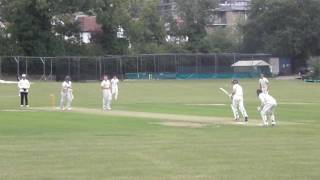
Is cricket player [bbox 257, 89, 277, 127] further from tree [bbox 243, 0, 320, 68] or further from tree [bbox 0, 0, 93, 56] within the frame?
tree [bbox 243, 0, 320, 68]

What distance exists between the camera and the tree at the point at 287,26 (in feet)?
386

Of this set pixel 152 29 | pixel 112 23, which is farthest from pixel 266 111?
pixel 152 29

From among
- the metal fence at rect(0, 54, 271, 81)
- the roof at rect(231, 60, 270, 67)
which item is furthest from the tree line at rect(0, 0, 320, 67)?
the roof at rect(231, 60, 270, 67)

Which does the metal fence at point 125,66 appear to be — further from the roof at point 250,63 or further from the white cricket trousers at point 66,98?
the white cricket trousers at point 66,98

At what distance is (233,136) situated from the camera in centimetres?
2114

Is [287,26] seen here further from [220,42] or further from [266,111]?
[266,111]

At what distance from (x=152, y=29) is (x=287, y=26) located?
2407 cm

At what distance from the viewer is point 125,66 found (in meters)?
104

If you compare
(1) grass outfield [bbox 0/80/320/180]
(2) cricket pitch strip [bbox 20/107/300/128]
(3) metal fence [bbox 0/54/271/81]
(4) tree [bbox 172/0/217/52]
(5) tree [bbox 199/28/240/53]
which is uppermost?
(4) tree [bbox 172/0/217/52]

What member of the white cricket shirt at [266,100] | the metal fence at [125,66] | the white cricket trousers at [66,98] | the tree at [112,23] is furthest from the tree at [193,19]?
the white cricket shirt at [266,100]

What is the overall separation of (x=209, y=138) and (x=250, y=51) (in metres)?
106

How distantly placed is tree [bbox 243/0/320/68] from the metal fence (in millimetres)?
5078

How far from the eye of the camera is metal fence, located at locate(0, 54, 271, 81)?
95375mm

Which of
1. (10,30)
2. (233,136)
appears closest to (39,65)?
(10,30)
